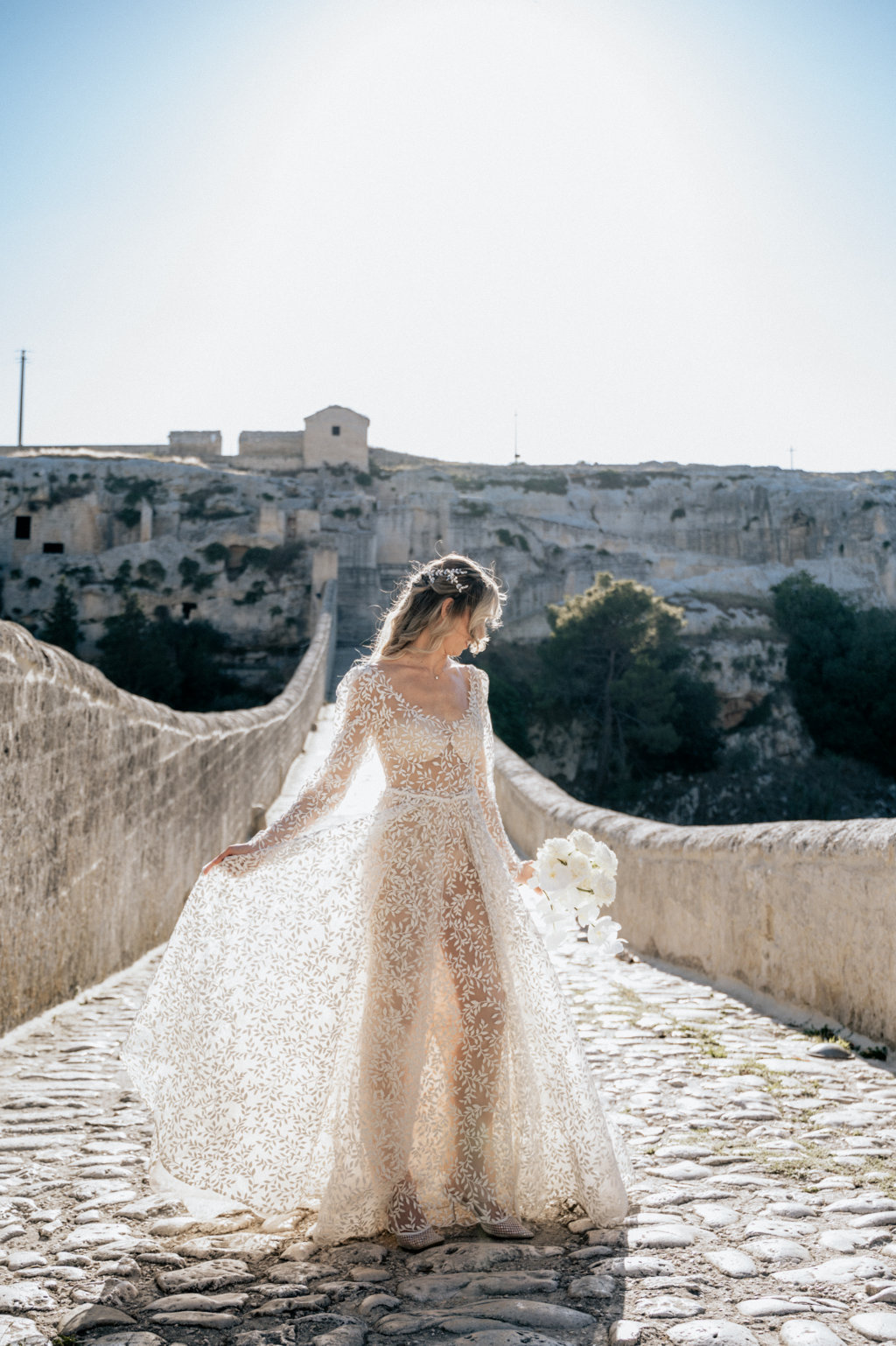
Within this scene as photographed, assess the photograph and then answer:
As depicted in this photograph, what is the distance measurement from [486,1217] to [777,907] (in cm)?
Answer: 253

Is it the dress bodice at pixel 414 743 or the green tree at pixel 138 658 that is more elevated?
the dress bodice at pixel 414 743

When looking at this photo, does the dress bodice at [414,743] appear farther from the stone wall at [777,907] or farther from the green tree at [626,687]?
the green tree at [626,687]

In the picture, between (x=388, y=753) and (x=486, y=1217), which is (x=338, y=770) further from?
(x=486, y=1217)

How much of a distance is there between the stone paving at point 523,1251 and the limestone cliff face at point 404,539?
2913 cm

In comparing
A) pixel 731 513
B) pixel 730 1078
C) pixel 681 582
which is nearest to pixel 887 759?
pixel 681 582

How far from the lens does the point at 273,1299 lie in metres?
1.89

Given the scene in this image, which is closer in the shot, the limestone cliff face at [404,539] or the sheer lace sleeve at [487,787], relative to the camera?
the sheer lace sleeve at [487,787]

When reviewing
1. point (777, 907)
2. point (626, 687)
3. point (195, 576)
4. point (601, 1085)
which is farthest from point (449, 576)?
point (195, 576)

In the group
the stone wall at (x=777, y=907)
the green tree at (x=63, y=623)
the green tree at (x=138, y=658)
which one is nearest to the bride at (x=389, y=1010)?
the stone wall at (x=777, y=907)

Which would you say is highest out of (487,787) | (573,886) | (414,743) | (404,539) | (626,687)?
(404,539)

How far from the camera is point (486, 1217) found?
2.24 meters

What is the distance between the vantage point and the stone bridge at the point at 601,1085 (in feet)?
5.98

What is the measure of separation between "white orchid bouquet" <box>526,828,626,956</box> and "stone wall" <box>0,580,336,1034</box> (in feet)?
5.78

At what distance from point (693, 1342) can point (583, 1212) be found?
0.66 meters
